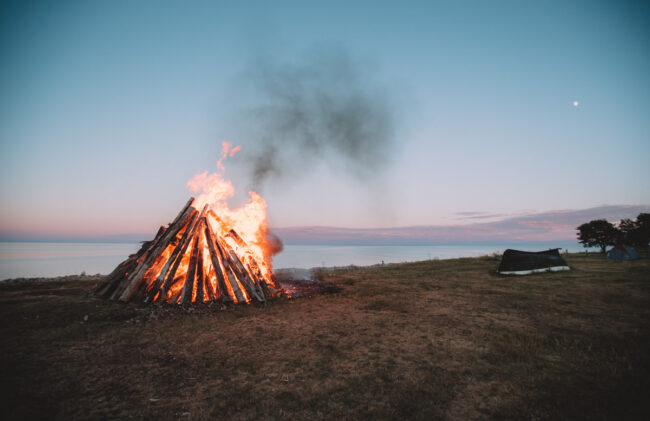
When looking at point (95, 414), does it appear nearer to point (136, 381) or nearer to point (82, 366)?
point (136, 381)

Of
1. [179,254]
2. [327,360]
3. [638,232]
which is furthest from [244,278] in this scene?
[638,232]

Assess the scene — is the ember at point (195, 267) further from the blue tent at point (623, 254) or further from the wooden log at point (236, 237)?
the blue tent at point (623, 254)

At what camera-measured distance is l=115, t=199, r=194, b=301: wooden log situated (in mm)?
9977

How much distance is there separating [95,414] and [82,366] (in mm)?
2001

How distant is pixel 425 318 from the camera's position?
852 cm

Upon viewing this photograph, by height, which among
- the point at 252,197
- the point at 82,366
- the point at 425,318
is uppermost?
the point at 252,197

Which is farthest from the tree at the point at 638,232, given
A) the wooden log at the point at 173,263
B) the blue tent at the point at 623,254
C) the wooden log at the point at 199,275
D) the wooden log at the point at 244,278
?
the wooden log at the point at 173,263

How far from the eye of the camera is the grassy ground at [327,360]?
3979 mm

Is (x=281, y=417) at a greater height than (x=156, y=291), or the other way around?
(x=156, y=291)

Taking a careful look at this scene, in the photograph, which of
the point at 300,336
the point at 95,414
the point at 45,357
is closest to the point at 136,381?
the point at 95,414

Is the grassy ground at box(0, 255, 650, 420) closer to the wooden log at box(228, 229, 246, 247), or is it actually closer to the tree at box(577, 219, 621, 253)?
the wooden log at box(228, 229, 246, 247)

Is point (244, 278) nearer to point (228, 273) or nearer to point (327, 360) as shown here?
point (228, 273)

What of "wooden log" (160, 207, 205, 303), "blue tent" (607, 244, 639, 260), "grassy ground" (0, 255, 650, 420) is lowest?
"blue tent" (607, 244, 639, 260)

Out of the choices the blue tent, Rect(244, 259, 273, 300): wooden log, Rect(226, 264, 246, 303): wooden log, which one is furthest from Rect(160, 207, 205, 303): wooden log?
the blue tent
